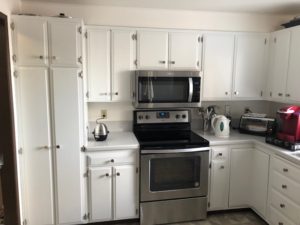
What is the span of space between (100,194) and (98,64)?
137cm

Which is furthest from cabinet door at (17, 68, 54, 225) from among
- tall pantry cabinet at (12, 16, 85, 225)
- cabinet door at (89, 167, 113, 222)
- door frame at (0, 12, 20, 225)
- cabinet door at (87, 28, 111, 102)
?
cabinet door at (87, 28, 111, 102)

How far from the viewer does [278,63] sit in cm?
301

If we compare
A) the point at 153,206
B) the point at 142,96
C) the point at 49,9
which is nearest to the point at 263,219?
the point at 153,206

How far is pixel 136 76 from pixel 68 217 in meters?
1.62

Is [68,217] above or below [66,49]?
below

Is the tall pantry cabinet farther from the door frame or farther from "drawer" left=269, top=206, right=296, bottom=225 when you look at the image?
"drawer" left=269, top=206, right=296, bottom=225

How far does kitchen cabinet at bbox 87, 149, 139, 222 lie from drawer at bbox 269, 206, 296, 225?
139 centimetres

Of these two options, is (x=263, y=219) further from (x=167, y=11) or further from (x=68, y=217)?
(x=167, y=11)

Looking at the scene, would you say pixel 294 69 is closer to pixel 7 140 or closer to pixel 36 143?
pixel 36 143

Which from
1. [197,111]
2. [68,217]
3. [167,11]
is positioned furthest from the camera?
[197,111]

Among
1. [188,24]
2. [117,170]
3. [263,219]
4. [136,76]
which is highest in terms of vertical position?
[188,24]

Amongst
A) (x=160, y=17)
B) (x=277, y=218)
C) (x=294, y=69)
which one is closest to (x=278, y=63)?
(x=294, y=69)

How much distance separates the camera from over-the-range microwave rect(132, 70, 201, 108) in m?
2.82

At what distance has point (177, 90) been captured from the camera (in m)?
2.93
